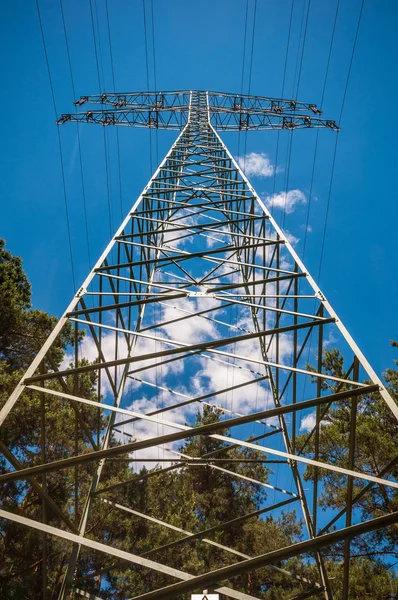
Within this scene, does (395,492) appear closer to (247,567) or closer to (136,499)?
(136,499)

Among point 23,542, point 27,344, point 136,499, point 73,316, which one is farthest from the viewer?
point 27,344

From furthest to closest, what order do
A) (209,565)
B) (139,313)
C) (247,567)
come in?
(209,565)
(139,313)
(247,567)

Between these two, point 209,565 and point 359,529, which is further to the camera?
point 209,565

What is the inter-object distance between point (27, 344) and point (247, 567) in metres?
13.8

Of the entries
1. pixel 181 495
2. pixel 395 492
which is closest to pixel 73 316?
pixel 395 492

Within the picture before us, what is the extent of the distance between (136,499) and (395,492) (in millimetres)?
7931

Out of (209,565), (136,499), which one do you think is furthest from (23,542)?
(209,565)

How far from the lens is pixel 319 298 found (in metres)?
5.09

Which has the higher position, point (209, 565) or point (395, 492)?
point (395, 492)

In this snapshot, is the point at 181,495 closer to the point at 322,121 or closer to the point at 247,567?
the point at 247,567

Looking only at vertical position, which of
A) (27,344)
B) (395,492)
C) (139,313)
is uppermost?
(27,344)

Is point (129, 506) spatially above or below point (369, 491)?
below

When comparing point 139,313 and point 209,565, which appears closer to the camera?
point 139,313

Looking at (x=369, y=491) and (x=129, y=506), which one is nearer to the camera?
(x=369, y=491)
